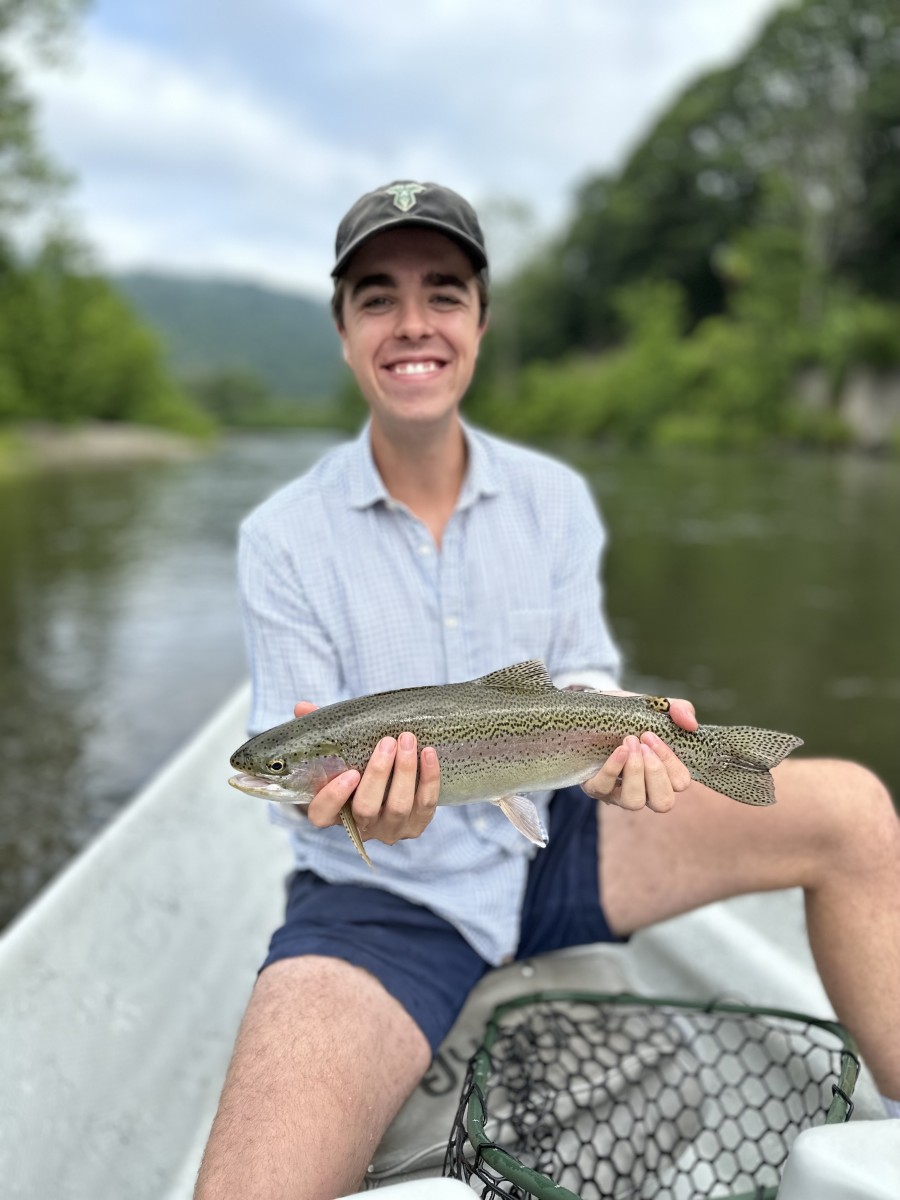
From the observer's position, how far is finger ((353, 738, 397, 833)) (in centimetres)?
212

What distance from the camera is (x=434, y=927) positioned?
2629mm

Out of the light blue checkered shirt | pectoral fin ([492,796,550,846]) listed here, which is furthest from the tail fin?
the light blue checkered shirt

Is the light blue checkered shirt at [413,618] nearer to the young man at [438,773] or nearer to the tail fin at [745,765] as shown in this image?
the young man at [438,773]

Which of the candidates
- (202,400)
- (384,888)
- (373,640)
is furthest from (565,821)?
(202,400)

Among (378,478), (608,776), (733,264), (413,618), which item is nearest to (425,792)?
(608,776)

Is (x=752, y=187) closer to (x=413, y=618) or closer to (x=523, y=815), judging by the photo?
(x=413, y=618)

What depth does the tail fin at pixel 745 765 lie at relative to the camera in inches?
91.4

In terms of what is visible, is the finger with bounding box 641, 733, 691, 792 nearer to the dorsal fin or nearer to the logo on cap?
the dorsal fin

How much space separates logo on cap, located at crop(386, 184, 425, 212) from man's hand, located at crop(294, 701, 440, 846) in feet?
4.37

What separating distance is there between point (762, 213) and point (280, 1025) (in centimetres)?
6680

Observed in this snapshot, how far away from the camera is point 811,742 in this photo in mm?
7891

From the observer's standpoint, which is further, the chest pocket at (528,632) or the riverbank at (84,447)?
the riverbank at (84,447)

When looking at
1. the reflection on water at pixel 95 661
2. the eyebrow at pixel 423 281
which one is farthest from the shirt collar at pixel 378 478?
the reflection on water at pixel 95 661

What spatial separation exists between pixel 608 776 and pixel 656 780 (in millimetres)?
110
